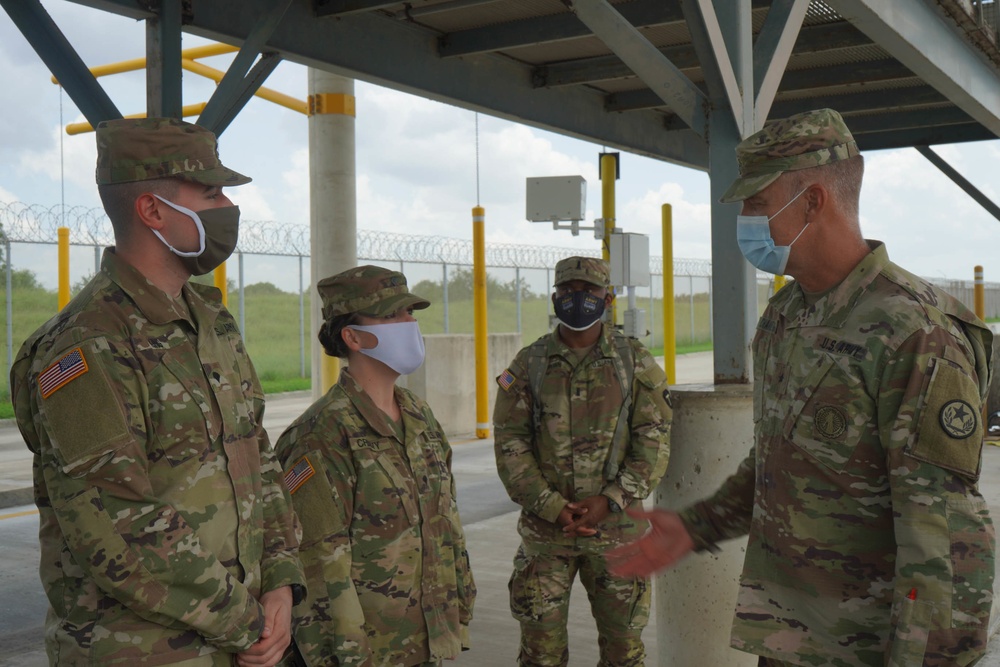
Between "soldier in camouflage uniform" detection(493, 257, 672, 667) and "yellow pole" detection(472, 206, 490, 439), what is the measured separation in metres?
8.03

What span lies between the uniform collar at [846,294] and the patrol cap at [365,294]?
1272 mm

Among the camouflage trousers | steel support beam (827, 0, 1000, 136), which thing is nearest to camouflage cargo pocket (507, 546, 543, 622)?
the camouflage trousers

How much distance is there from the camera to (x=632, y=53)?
421 cm

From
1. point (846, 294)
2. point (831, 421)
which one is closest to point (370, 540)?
point (831, 421)

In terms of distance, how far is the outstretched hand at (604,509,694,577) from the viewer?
267 centimetres

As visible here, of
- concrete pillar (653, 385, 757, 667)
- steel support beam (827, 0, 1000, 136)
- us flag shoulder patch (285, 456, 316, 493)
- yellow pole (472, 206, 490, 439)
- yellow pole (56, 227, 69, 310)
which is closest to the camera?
us flag shoulder patch (285, 456, 316, 493)

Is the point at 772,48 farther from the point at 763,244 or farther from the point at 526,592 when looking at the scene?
the point at 526,592

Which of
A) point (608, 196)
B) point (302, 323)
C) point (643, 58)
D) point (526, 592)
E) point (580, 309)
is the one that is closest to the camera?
point (526, 592)

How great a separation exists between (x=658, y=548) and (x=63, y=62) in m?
3.07

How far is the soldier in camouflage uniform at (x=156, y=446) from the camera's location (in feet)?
6.66

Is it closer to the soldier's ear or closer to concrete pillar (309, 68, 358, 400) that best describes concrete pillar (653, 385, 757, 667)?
the soldier's ear

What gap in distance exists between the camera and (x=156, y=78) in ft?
13.7

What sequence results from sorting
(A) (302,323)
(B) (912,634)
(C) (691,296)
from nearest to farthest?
(B) (912,634)
(A) (302,323)
(C) (691,296)

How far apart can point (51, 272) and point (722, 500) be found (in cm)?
1866
